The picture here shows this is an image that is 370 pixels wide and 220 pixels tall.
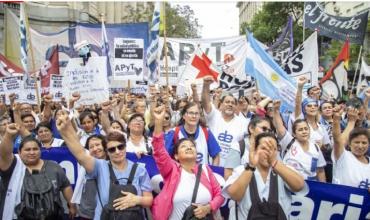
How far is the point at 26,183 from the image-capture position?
13.0 ft

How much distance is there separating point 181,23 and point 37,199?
33.8 m

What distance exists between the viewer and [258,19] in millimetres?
42531

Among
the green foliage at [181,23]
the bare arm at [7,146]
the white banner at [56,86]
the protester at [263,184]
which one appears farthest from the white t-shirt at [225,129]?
the green foliage at [181,23]

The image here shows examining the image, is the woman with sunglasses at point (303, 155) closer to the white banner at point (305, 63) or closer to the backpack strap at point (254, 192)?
the backpack strap at point (254, 192)

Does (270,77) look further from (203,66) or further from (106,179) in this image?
(106,179)

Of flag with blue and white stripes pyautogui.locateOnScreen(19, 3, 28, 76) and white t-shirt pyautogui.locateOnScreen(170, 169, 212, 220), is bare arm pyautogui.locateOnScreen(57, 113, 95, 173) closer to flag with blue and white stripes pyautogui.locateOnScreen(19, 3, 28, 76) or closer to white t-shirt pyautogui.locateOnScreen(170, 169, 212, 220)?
white t-shirt pyautogui.locateOnScreen(170, 169, 212, 220)

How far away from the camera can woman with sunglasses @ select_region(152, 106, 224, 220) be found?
365 cm

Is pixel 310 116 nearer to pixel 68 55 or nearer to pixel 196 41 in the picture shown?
pixel 196 41

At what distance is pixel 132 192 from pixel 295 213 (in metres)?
1.60

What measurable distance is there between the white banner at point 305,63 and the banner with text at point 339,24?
3.27 metres

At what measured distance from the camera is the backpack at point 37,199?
3.91 meters

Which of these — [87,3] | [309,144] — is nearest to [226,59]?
[309,144]

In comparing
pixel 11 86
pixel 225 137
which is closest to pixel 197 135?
pixel 225 137

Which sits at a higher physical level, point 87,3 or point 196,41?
point 87,3
